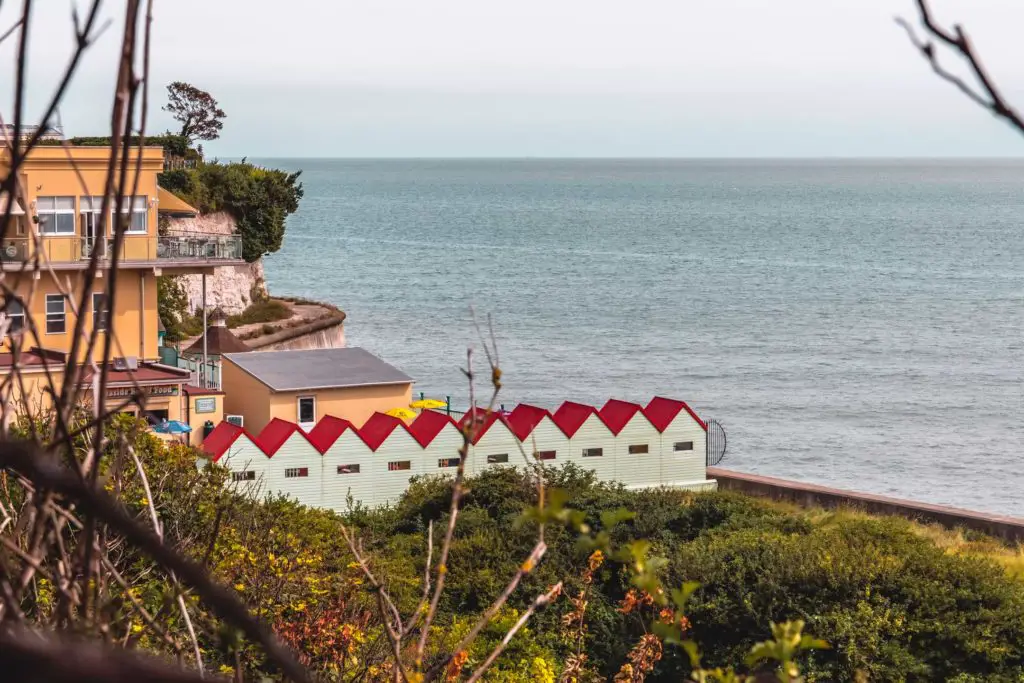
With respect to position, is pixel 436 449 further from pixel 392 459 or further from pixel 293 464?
pixel 293 464

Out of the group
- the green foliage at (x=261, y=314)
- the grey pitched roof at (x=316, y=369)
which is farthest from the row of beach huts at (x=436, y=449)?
the green foliage at (x=261, y=314)

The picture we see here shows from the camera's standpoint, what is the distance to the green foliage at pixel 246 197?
6359 centimetres

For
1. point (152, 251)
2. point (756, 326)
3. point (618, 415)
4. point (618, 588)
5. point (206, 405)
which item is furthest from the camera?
point (756, 326)

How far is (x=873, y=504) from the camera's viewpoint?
2894 cm

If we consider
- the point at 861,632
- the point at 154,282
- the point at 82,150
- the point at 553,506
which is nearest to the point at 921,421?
the point at 154,282

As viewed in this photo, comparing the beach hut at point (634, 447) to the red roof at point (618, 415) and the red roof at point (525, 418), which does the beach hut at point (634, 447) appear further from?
the red roof at point (525, 418)

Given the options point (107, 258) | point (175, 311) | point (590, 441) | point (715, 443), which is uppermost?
point (107, 258)

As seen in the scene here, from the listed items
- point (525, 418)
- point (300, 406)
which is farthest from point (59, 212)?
point (525, 418)

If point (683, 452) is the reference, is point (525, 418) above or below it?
above

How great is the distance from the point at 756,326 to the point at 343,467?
55.1m

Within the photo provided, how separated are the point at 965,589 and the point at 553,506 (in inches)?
651

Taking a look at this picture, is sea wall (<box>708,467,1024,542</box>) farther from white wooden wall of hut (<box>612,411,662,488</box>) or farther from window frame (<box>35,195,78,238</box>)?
window frame (<box>35,195,78,238</box>)

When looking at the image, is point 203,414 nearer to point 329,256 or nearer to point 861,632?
point 861,632

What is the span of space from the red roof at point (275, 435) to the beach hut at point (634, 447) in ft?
22.6
